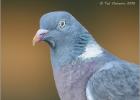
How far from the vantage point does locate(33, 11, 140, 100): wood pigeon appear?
→ 240 cm

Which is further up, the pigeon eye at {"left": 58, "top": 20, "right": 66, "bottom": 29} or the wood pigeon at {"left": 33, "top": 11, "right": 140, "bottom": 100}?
the pigeon eye at {"left": 58, "top": 20, "right": 66, "bottom": 29}

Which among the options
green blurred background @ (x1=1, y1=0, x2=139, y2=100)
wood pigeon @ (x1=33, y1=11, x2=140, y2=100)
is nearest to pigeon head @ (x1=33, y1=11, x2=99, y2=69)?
wood pigeon @ (x1=33, y1=11, x2=140, y2=100)

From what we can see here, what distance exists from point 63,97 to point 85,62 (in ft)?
0.73

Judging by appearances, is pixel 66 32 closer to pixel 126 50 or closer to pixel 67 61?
pixel 67 61

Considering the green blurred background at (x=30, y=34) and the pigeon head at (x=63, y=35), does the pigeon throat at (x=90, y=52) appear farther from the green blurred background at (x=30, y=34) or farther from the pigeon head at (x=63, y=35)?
the green blurred background at (x=30, y=34)

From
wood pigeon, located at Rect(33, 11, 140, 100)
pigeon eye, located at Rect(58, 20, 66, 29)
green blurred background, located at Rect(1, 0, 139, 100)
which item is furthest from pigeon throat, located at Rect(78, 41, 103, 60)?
green blurred background, located at Rect(1, 0, 139, 100)

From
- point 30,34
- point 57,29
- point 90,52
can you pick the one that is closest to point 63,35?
point 57,29

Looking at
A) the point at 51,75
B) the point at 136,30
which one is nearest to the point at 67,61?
the point at 51,75

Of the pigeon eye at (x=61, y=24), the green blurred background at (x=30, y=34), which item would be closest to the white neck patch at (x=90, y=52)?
the pigeon eye at (x=61, y=24)

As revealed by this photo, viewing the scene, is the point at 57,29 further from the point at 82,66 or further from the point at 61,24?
the point at 82,66

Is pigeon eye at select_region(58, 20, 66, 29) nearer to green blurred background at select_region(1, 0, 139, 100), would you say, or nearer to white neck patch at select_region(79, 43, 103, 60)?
white neck patch at select_region(79, 43, 103, 60)

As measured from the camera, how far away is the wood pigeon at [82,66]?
2398 millimetres

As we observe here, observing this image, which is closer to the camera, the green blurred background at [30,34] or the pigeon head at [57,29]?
the pigeon head at [57,29]

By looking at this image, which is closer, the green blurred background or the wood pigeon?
the wood pigeon
